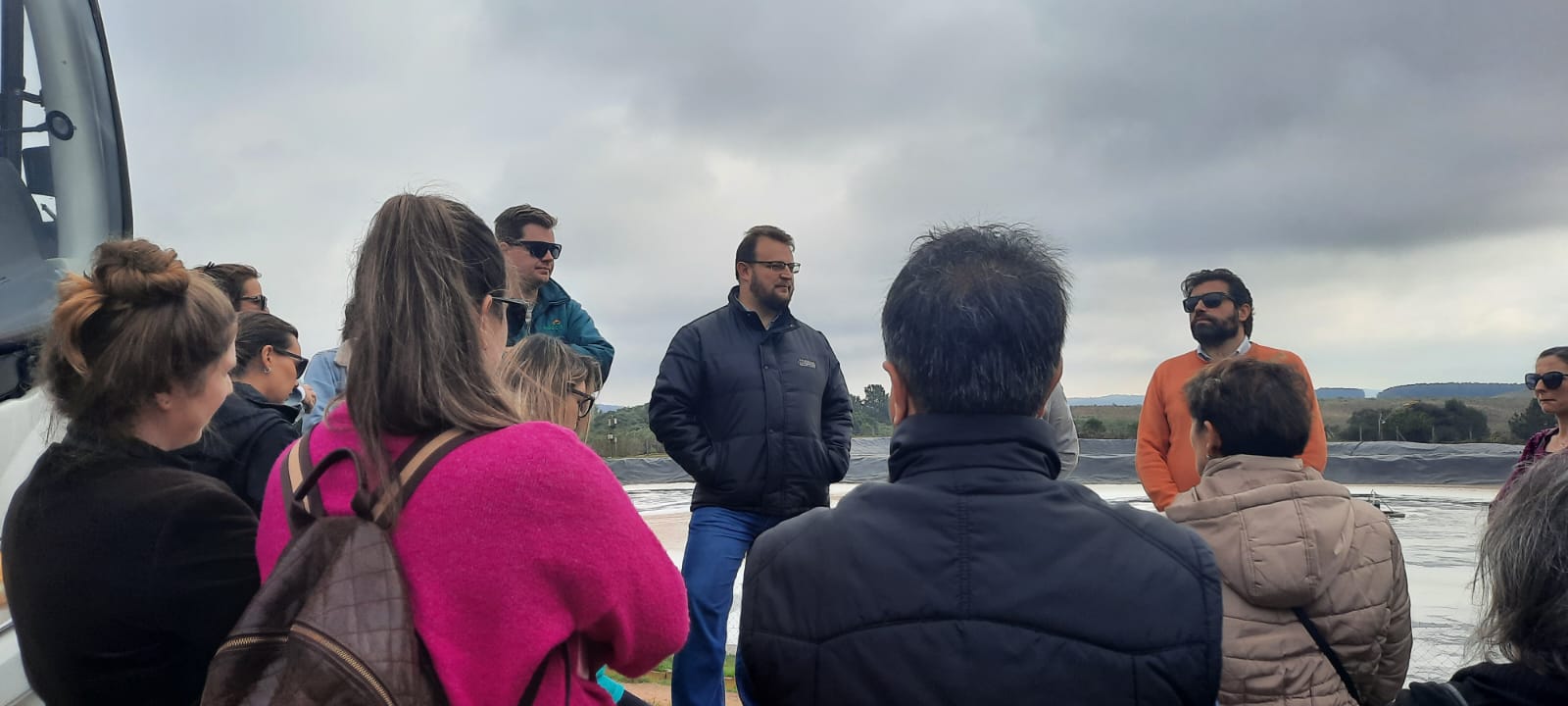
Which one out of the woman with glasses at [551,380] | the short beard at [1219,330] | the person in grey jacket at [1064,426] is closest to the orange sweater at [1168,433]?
the short beard at [1219,330]

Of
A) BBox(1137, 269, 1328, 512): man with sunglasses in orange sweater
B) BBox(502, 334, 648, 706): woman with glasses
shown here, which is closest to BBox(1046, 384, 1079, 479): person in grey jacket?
BBox(1137, 269, 1328, 512): man with sunglasses in orange sweater

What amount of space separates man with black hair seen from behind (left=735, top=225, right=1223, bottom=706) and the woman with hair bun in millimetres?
953

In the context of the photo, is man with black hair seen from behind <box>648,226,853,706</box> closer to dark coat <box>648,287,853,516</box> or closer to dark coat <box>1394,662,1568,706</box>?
dark coat <box>648,287,853,516</box>

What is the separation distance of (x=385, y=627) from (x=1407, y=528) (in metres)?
12.4

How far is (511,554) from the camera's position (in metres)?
1.36

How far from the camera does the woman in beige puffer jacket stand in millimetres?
2221

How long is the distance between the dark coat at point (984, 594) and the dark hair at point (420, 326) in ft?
1.69

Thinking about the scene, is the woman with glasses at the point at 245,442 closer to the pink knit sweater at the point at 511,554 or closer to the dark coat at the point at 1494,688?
the pink knit sweater at the point at 511,554

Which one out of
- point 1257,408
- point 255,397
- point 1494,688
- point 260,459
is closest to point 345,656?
point 260,459

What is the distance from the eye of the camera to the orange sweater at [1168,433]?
4.26 meters

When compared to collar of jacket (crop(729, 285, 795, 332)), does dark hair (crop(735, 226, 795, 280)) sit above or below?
above

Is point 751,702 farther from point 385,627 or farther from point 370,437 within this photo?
point 370,437

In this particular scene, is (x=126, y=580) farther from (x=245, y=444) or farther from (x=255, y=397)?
(x=255, y=397)

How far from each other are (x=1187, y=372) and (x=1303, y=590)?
2351 mm
